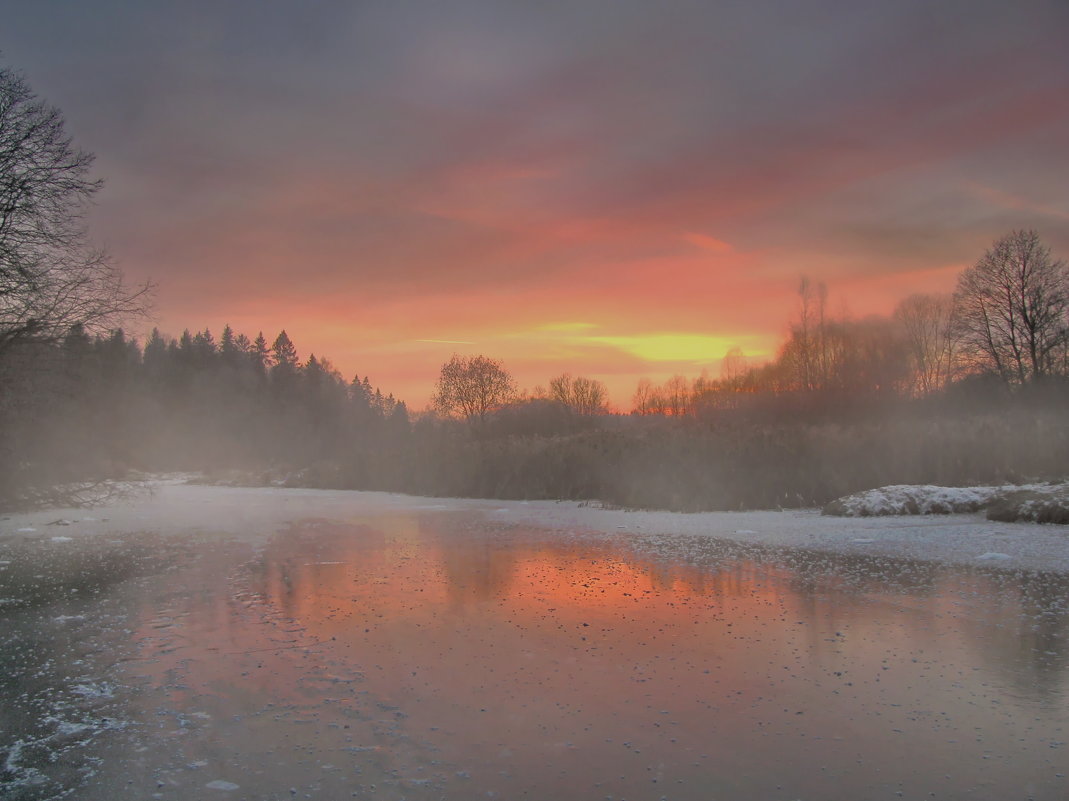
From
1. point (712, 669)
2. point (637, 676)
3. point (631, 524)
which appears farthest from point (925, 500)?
point (637, 676)

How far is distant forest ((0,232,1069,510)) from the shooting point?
55.3ft

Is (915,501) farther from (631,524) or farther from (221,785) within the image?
(221,785)

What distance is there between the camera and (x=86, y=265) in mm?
15703

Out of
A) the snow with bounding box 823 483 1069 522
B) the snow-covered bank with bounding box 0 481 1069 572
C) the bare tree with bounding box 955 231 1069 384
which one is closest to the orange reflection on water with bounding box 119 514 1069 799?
the snow-covered bank with bounding box 0 481 1069 572

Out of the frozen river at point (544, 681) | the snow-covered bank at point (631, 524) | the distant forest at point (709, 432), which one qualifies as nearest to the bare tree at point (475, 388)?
the distant forest at point (709, 432)

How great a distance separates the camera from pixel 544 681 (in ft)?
18.5

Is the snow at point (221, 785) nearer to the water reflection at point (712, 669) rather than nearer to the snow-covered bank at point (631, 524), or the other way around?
the water reflection at point (712, 669)

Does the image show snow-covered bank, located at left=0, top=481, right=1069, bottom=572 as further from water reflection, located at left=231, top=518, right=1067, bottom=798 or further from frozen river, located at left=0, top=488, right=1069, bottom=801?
water reflection, located at left=231, top=518, right=1067, bottom=798

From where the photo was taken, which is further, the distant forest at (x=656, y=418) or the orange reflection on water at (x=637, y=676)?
the distant forest at (x=656, y=418)

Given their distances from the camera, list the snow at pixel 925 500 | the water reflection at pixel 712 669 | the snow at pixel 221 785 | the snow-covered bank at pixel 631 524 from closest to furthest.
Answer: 1. the snow at pixel 221 785
2. the water reflection at pixel 712 669
3. the snow-covered bank at pixel 631 524
4. the snow at pixel 925 500

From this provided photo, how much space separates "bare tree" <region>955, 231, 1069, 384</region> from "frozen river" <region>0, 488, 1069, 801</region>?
1257 inches

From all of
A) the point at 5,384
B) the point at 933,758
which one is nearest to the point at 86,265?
the point at 5,384

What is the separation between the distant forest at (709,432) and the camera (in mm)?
16844

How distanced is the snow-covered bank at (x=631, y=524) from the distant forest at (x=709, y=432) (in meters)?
1.74
